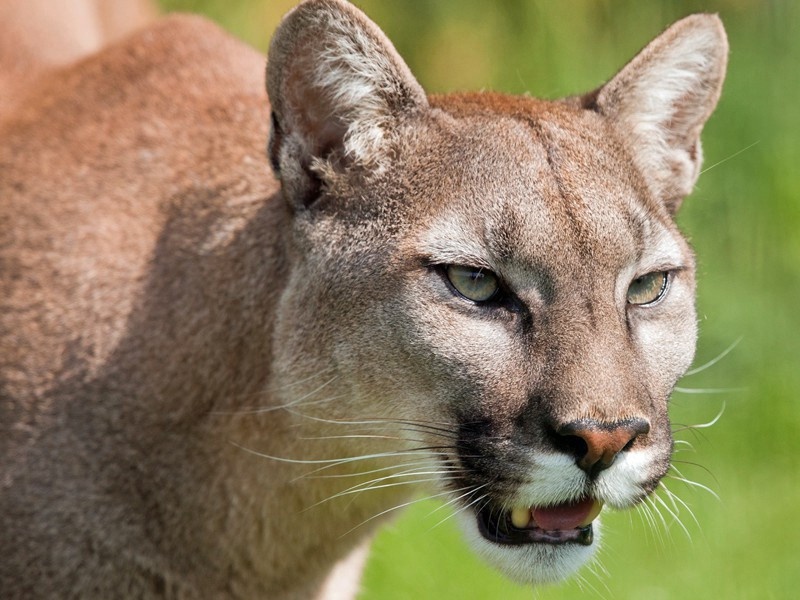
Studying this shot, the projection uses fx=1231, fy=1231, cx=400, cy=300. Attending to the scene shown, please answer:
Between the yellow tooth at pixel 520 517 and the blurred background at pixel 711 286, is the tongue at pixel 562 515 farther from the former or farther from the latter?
the blurred background at pixel 711 286

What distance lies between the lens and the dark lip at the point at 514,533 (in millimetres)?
3551

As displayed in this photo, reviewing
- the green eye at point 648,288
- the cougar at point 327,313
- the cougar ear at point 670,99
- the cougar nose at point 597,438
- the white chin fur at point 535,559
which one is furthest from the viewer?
the cougar ear at point 670,99

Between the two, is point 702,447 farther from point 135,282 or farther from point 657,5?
point 135,282

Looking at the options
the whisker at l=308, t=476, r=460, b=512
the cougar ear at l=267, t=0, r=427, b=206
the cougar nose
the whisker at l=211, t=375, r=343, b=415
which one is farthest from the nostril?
the cougar ear at l=267, t=0, r=427, b=206

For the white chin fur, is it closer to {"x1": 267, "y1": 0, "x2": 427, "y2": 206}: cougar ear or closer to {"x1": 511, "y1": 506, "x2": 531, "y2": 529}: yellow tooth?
{"x1": 511, "y1": 506, "x2": 531, "y2": 529}: yellow tooth

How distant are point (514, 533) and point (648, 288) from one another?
0.84 meters

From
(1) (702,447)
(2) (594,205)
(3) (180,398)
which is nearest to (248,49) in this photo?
(3) (180,398)

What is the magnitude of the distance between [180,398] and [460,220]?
116cm

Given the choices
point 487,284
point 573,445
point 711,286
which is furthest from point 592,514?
point 711,286

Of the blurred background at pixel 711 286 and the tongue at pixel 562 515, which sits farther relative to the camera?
the blurred background at pixel 711 286

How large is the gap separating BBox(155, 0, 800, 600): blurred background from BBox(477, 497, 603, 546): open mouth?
1.75 metres

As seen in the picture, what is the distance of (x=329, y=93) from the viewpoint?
381 cm

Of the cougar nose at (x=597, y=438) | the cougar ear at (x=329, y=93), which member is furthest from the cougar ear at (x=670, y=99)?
the cougar nose at (x=597, y=438)

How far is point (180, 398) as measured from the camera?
403cm
